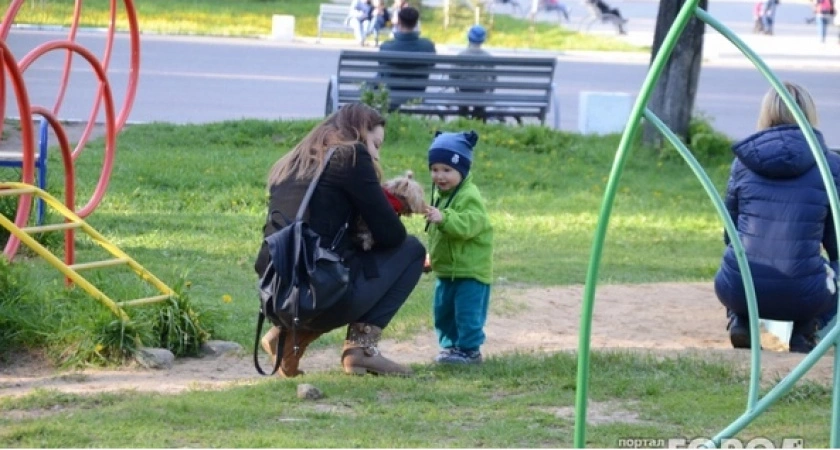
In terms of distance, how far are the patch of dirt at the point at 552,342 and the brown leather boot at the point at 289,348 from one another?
4.8 inches

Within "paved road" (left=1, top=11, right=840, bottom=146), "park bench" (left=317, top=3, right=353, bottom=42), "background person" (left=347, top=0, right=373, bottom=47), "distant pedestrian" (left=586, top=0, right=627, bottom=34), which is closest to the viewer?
"paved road" (left=1, top=11, right=840, bottom=146)

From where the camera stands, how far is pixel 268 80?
19969mm

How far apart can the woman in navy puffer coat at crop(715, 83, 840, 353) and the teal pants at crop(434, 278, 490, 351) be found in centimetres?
143

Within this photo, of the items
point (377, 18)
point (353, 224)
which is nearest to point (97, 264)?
point (353, 224)

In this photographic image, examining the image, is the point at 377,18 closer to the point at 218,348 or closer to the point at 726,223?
the point at 218,348

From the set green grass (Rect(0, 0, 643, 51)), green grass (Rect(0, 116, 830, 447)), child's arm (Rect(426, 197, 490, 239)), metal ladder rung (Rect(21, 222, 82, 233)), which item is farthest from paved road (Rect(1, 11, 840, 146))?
child's arm (Rect(426, 197, 490, 239))

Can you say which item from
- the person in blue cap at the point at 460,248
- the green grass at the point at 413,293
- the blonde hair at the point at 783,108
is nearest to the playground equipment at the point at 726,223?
the green grass at the point at 413,293

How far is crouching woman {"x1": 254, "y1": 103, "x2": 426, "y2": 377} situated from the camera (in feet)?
17.8

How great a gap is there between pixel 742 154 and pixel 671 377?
1.44 m

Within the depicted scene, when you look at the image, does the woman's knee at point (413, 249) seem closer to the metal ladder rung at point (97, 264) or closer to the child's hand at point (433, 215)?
the child's hand at point (433, 215)

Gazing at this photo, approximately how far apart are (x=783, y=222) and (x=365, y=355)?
7.59 ft

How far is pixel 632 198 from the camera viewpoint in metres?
12.1

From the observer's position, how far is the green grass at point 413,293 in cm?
469

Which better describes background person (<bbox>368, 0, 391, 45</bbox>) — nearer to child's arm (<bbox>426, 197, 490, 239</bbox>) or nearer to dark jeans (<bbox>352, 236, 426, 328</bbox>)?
child's arm (<bbox>426, 197, 490, 239</bbox>)
